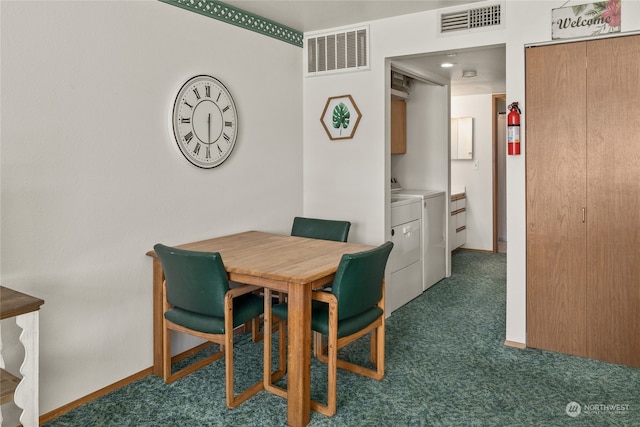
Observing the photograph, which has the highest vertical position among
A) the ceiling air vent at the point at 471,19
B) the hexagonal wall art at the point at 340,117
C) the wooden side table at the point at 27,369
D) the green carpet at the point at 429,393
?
the ceiling air vent at the point at 471,19

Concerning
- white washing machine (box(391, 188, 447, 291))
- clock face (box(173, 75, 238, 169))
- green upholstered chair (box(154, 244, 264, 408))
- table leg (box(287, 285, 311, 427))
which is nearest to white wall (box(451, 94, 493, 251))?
white washing machine (box(391, 188, 447, 291))

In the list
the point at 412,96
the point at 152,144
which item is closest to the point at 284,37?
the point at 152,144

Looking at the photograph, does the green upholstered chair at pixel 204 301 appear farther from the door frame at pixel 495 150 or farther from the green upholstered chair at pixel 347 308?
the door frame at pixel 495 150

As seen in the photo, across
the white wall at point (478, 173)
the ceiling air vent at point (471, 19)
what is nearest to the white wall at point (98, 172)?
the ceiling air vent at point (471, 19)

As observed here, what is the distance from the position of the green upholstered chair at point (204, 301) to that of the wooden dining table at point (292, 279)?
0.42 ft

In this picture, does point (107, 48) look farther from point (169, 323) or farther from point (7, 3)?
point (169, 323)

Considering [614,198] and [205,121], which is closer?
[614,198]

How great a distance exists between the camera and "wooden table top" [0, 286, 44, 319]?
1767 mm

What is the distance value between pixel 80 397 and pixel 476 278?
386cm

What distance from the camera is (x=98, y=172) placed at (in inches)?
101

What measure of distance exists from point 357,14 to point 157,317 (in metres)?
2.47

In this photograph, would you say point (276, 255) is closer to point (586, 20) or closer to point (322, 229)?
point (322, 229)

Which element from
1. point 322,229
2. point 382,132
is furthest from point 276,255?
point 382,132

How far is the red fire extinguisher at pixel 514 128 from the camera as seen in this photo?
3.09 metres
